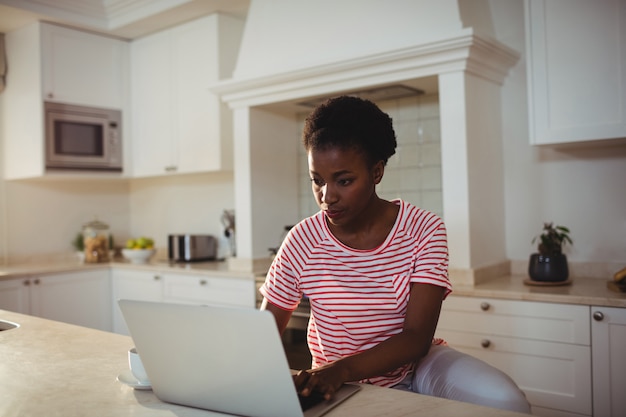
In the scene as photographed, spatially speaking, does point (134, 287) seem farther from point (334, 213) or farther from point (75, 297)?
point (334, 213)

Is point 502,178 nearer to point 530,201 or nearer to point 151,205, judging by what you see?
point 530,201

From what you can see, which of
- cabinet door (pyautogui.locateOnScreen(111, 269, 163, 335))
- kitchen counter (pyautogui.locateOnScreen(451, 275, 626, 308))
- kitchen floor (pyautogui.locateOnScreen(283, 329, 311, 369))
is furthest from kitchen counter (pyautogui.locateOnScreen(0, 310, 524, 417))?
cabinet door (pyautogui.locateOnScreen(111, 269, 163, 335))

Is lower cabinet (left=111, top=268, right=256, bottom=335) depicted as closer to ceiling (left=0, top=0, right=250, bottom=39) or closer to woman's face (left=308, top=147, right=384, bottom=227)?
ceiling (left=0, top=0, right=250, bottom=39)

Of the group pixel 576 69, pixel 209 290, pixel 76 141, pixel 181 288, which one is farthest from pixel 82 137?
pixel 576 69

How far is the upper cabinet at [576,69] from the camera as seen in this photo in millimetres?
2436

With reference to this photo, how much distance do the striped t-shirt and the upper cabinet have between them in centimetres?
136

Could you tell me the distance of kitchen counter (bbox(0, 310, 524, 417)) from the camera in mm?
1071

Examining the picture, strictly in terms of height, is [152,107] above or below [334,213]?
above

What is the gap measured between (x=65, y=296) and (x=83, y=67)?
155 centimetres

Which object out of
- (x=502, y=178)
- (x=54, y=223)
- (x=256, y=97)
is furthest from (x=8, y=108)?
(x=502, y=178)

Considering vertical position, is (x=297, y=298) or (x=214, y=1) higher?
(x=214, y=1)

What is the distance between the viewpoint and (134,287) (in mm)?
3973

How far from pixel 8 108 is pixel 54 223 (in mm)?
872

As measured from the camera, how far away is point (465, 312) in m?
2.56
